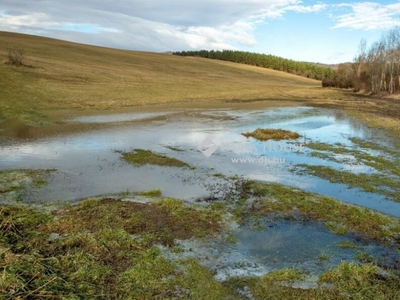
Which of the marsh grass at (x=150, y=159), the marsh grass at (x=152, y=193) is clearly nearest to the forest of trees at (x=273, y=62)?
the marsh grass at (x=150, y=159)

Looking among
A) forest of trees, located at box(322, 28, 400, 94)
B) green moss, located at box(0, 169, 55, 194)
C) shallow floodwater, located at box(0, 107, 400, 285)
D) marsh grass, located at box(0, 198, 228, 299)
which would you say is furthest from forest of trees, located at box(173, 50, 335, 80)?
marsh grass, located at box(0, 198, 228, 299)

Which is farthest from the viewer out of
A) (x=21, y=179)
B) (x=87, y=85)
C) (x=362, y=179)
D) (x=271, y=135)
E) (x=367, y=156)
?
(x=87, y=85)

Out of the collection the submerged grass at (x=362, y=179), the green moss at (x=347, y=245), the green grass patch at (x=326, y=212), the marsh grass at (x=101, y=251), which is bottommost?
the marsh grass at (x=101, y=251)

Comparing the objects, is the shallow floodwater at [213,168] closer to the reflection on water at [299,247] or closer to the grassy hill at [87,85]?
the reflection on water at [299,247]

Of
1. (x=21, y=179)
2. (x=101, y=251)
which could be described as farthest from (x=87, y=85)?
(x=101, y=251)

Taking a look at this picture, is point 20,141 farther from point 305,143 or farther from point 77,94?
point 77,94

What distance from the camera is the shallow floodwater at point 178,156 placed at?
36.8ft

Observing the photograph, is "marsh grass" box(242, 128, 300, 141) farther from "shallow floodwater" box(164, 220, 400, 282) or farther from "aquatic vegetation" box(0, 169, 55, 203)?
"shallow floodwater" box(164, 220, 400, 282)

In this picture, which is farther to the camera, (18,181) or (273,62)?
(273,62)

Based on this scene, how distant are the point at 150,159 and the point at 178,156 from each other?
1413mm

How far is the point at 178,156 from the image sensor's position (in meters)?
15.8

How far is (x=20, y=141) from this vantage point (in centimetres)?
1781

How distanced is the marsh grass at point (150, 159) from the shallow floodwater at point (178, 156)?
42 cm

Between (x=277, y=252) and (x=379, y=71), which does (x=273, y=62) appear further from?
(x=277, y=252)
